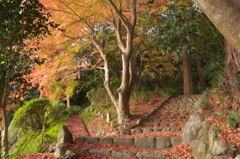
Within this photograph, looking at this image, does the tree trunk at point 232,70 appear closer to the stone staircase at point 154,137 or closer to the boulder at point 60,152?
the stone staircase at point 154,137

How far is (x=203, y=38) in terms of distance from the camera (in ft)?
21.1

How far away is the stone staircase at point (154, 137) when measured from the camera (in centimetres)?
383

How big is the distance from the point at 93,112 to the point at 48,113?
363 centimetres

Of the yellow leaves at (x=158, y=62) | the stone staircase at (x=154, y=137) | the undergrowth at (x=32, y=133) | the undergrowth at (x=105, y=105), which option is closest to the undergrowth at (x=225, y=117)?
the stone staircase at (x=154, y=137)

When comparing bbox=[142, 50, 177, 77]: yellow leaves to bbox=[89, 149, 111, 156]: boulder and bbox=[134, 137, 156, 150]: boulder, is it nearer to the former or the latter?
bbox=[134, 137, 156, 150]: boulder

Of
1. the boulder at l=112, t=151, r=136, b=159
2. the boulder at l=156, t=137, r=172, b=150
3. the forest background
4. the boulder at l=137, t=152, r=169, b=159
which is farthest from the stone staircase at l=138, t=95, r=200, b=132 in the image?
the boulder at l=112, t=151, r=136, b=159

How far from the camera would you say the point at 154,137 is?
14.9 ft

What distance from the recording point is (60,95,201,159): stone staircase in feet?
12.6

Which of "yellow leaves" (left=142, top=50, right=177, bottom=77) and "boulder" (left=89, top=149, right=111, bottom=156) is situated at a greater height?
"yellow leaves" (left=142, top=50, right=177, bottom=77)

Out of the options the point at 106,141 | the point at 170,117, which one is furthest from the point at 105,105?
the point at 106,141

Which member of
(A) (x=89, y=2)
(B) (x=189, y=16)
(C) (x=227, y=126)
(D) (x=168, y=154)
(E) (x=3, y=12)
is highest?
(A) (x=89, y=2)

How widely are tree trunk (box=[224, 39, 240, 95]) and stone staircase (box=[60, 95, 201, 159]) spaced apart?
1.70 metres

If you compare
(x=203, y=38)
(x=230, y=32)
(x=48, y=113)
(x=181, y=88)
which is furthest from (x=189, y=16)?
(x=181, y=88)

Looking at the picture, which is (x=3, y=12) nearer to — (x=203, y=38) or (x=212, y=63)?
(x=212, y=63)
